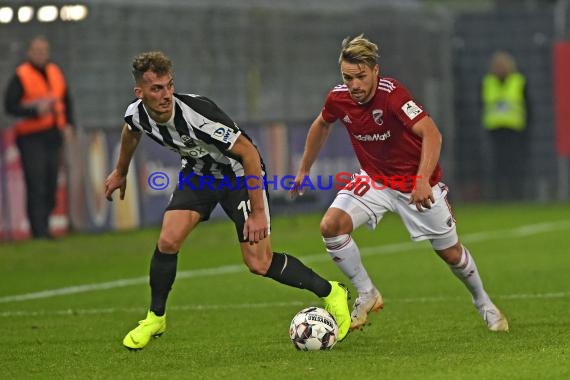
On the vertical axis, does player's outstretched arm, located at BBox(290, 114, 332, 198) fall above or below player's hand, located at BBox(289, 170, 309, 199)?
above

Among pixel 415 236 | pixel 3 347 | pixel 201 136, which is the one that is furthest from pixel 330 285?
pixel 3 347

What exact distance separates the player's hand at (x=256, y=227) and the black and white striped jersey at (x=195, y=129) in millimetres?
391

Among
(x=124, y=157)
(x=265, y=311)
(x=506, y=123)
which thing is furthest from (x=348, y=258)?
(x=506, y=123)

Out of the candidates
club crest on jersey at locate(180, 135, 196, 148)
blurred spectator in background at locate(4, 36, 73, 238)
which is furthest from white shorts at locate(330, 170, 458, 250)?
blurred spectator in background at locate(4, 36, 73, 238)

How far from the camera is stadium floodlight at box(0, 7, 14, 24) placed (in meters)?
16.9

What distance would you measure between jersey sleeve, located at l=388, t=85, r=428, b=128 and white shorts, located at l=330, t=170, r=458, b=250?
0.57 meters

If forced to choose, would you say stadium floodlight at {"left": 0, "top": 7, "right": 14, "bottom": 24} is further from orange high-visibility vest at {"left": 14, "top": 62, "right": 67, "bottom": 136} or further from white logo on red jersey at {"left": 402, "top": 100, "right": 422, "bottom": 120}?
white logo on red jersey at {"left": 402, "top": 100, "right": 422, "bottom": 120}

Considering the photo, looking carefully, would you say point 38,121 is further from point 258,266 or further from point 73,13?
point 258,266

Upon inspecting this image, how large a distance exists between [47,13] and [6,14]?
23.5 inches

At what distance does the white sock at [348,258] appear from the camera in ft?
28.9

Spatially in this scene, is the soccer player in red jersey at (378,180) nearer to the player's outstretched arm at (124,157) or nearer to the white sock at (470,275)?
the white sock at (470,275)

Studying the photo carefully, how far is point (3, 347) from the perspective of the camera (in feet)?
28.4

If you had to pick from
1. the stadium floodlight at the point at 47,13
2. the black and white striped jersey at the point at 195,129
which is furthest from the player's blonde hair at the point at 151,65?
the stadium floodlight at the point at 47,13

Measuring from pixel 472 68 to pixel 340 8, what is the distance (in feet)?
10.00
